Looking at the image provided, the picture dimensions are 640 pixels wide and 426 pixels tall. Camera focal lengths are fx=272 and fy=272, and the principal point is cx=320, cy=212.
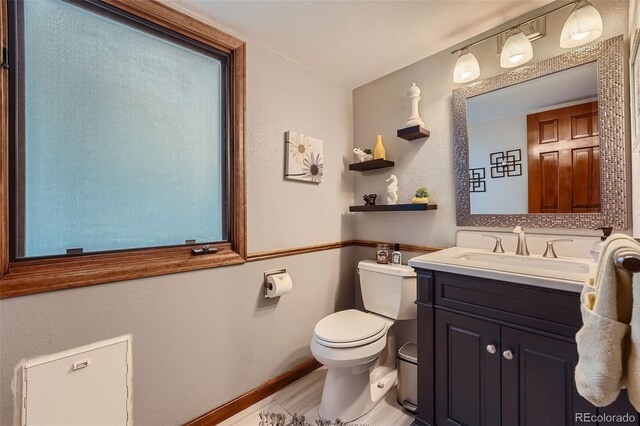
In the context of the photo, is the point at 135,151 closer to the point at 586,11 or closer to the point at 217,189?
the point at 217,189

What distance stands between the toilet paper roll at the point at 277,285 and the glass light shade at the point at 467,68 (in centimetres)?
165

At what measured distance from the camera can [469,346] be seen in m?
1.24

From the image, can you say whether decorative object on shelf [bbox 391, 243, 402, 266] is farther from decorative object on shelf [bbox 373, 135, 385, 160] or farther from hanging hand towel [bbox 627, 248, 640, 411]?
hanging hand towel [bbox 627, 248, 640, 411]

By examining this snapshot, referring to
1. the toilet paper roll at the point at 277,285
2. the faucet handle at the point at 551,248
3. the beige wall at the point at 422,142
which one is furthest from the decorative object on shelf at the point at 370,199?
the faucet handle at the point at 551,248

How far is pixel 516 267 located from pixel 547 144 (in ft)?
2.39

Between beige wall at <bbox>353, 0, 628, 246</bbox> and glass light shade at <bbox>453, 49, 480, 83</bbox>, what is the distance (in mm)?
99

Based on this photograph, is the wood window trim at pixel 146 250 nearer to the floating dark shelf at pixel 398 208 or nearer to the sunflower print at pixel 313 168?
the sunflower print at pixel 313 168

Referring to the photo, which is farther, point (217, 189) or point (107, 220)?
point (217, 189)

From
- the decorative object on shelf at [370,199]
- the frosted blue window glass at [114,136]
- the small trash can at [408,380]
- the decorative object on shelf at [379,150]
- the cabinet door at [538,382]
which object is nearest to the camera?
the cabinet door at [538,382]

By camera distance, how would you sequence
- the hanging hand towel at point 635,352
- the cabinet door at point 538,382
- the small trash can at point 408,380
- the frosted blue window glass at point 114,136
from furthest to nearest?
the small trash can at point 408,380 < the frosted blue window glass at point 114,136 < the cabinet door at point 538,382 < the hanging hand towel at point 635,352

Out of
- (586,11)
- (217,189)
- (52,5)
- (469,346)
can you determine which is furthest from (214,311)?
(586,11)

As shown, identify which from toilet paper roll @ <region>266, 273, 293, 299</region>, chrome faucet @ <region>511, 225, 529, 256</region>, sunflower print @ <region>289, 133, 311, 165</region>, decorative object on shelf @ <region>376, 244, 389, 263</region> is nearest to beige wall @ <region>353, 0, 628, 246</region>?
decorative object on shelf @ <region>376, 244, 389, 263</region>

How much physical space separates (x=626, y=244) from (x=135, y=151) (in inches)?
70.7

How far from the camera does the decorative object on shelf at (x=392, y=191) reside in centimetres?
200
